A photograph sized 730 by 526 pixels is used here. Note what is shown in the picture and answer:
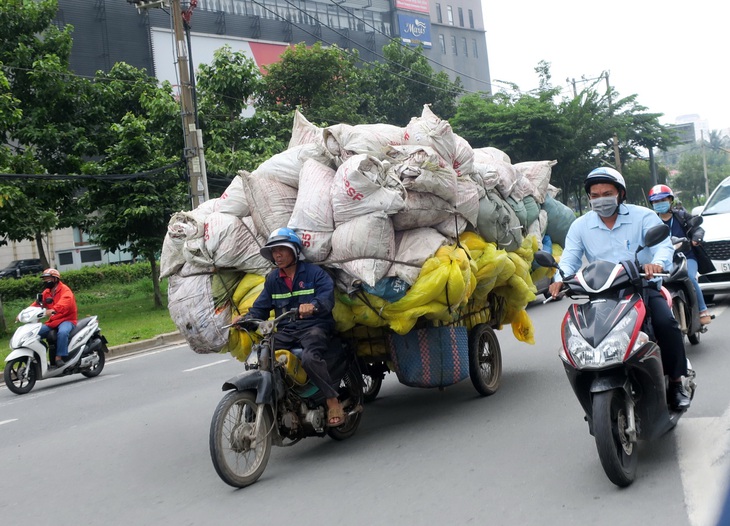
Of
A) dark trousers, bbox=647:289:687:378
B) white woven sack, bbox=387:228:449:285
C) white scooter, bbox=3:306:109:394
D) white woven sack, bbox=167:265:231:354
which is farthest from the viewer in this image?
white scooter, bbox=3:306:109:394

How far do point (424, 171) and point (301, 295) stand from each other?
127 cm

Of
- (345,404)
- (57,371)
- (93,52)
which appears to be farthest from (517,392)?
(93,52)

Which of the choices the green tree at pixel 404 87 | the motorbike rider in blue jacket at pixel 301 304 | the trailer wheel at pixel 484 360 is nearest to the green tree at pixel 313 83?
the green tree at pixel 404 87

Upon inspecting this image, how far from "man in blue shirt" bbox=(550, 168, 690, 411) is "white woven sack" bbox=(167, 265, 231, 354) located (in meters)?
2.48

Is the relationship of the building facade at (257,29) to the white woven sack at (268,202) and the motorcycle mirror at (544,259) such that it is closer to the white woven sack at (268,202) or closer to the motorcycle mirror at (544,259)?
the white woven sack at (268,202)

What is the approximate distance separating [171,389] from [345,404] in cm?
420

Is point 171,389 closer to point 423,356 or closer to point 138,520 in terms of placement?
point 423,356

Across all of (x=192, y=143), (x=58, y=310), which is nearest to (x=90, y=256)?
(x=192, y=143)

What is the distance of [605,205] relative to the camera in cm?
501

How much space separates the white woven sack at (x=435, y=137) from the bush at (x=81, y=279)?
2378cm

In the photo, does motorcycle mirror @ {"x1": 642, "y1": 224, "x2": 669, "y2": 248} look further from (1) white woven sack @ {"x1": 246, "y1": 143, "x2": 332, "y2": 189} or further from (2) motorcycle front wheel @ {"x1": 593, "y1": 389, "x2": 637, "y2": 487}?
(1) white woven sack @ {"x1": 246, "y1": 143, "x2": 332, "y2": 189}

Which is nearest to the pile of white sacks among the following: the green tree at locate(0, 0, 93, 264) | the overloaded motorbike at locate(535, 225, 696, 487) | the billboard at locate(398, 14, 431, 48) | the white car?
the overloaded motorbike at locate(535, 225, 696, 487)

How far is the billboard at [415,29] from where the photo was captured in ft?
212

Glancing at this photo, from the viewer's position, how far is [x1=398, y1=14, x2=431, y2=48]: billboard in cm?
6456
